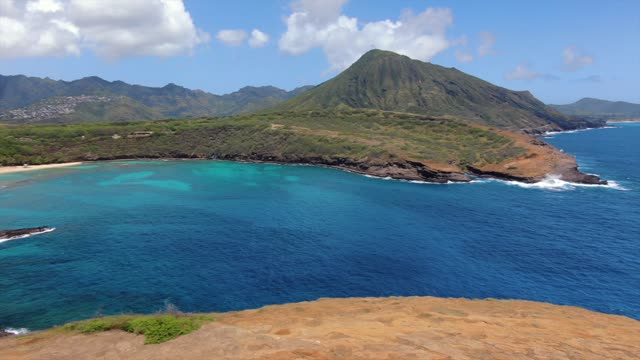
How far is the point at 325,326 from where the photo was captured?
118 feet

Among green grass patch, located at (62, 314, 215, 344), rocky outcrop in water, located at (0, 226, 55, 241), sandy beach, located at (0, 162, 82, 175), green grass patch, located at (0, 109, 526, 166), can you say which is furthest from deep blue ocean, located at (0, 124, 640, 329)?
green grass patch, located at (0, 109, 526, 166)

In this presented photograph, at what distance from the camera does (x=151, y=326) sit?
3550 cm

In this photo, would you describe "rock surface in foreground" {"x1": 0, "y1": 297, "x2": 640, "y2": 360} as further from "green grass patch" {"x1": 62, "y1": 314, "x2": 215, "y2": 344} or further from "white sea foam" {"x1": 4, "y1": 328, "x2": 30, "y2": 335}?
"white sea foam" {"x1": 4, "y1": 328, "x2": 30, "y2": 335}

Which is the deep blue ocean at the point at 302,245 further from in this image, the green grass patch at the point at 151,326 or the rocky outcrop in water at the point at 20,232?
the green grass patch at the point at 151,326

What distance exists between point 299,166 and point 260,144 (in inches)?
1044

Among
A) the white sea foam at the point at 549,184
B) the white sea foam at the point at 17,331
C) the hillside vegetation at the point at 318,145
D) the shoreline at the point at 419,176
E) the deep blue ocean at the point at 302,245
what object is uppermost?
the hillside vegetation at the point at 318,145

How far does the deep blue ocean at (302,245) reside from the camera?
176 feet

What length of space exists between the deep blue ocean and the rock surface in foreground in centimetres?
1249

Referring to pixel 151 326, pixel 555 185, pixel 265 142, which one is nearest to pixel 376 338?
pixel 151 326

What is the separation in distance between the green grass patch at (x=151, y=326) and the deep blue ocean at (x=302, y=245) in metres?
11.4

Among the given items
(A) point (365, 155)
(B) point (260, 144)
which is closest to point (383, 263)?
(A) point (365, 155)

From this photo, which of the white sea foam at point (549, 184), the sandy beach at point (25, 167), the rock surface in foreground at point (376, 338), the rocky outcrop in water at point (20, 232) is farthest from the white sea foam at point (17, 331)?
the sandy beach at point (25, 167)

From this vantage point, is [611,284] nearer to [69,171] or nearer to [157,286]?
[157,286]

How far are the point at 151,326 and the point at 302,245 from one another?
36.6 m
